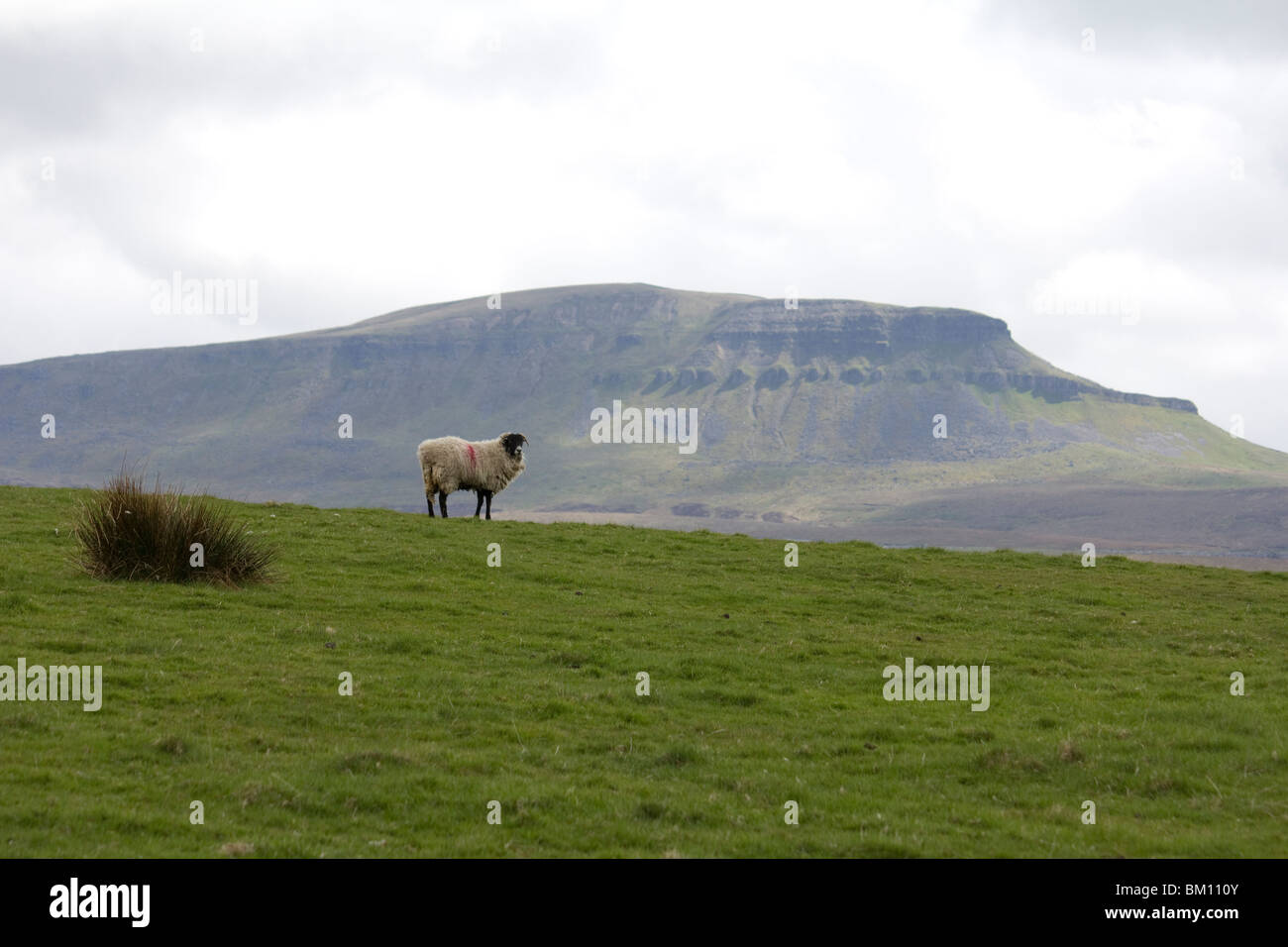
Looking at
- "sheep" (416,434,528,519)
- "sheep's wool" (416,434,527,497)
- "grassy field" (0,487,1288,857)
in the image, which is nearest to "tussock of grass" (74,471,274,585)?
"grassy field" (0,487,1288,857)

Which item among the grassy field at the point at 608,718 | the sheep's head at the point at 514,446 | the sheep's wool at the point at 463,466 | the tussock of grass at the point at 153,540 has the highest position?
the sheep's head at the point at 514,446

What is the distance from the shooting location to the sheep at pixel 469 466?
3919 centimetres

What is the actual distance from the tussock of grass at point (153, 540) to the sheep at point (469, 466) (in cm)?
1423

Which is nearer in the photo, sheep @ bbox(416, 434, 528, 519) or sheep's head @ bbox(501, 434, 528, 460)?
sheep @ bbox(416, 434, 528, 519)

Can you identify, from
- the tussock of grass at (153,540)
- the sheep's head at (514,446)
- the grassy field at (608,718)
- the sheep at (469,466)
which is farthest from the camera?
the sheep's head at (514,446)

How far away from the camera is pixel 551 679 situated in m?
18.7

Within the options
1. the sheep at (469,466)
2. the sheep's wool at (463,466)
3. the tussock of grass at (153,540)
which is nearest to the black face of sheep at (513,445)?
the sheep at (469,466)

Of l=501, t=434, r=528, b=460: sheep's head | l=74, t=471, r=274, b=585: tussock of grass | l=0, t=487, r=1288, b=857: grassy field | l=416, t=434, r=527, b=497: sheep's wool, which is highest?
l=501, t=434, r=528, b=460: sheep's head

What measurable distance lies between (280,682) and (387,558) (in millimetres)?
12054

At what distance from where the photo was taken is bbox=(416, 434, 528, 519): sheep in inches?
1543

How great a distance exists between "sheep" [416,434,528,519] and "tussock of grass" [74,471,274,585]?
46.7 ft

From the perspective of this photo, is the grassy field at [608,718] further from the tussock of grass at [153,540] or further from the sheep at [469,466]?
the sheep at [469,466]

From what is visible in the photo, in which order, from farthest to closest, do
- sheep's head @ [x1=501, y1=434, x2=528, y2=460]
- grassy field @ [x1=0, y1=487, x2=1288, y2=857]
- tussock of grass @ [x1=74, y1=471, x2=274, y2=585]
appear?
sheep's head @ [x1=501, y1=434, x2=528, y2=460]
tussock of grass @ [x1=74, y1=471, x2=274, y2=585]
grassy field @ [x1=0, y1=487, x2=1288, y2=857]

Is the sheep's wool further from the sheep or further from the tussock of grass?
the tussock of grass
